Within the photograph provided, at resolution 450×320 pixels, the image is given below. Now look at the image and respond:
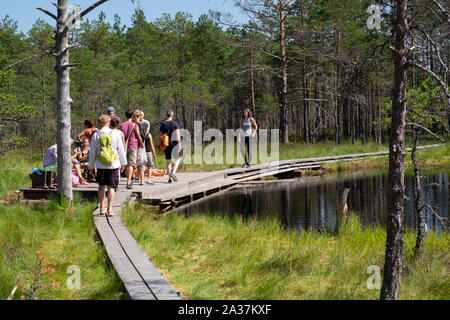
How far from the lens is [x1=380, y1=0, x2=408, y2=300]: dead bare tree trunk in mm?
4141

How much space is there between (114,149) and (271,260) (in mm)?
3370

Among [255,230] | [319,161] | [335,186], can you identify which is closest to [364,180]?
[335,186]

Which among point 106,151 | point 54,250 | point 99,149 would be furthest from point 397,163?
point 99,149

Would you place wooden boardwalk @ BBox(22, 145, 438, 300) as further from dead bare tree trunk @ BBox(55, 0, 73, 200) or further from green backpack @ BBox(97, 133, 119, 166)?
green backpack @ BBox(97, 133, 119, 166)

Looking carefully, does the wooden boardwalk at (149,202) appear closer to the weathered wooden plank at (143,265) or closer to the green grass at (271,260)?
the weathered wooden plank at (143,265)

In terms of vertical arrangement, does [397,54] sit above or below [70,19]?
below

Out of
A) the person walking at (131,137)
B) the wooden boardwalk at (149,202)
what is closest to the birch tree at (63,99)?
the wooden boardwalk at (149,202)

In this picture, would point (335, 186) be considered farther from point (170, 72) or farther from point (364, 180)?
point (170, 72)

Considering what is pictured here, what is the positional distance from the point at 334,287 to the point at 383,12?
293 cm

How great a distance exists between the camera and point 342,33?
29938 millimetres

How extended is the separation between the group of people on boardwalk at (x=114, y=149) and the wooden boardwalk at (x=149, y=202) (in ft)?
1.43

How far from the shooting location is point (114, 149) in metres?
7.87

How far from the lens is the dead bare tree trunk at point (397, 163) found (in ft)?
13.6

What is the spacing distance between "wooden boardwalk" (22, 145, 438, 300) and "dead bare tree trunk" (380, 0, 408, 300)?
2030 millimetres
